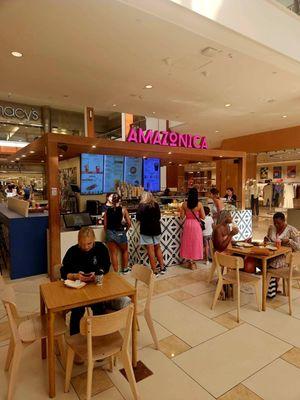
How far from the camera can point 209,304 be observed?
3.73 m

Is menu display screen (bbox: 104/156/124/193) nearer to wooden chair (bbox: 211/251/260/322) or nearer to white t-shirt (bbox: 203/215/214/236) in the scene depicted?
white t-shirt (bbox: 203/215/214/236)

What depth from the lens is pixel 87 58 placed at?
4402 millimetres

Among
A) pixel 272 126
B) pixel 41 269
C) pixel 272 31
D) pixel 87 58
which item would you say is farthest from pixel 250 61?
pixel 272 126

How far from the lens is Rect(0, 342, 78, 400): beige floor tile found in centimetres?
215

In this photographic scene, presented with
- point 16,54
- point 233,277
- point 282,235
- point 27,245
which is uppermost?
point 16,54

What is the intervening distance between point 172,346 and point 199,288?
1616 millimetres

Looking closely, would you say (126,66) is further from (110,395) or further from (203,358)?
(110,395)

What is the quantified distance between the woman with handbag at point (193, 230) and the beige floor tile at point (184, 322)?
1.44 meters

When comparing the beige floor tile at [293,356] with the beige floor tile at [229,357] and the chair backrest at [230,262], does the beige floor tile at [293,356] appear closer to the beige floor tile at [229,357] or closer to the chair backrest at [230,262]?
the beige floor tile at [229,357]

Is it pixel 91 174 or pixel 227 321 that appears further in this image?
pixel 91 174

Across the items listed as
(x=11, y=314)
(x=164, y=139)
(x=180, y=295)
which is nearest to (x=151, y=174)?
(x=164, y=139)

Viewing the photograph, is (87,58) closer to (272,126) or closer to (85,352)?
(85,352)

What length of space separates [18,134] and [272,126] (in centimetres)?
1140

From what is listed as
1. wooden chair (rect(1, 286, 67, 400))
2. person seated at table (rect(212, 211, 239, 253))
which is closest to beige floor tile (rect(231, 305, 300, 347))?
person seated at table (rect(212, 211, 239, 253))
